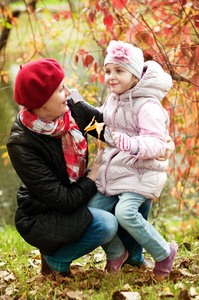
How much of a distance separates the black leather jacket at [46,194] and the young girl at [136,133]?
212 mm

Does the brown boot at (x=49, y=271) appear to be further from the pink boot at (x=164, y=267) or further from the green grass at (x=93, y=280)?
the pink boot at (x=164, y=267)

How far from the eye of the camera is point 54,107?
2.20 metres

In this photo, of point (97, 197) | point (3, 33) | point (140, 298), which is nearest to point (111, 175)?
point (97, 197)

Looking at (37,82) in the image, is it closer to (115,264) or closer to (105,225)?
(105,225)

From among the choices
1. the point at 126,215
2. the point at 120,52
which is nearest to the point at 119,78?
the point at 120,52

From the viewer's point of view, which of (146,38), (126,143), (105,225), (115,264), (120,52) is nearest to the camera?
(126,143)

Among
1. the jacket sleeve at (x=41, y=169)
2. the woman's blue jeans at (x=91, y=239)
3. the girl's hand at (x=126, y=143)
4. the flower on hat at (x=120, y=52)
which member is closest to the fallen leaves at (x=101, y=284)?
the woman's blue jeans at (x=91, y=239)

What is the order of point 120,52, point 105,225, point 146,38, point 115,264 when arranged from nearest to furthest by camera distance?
1. point 120,52
2. point 105,225
3. point 115,264
4. point 146,38

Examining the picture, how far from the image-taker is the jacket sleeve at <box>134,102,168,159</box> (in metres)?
2.09

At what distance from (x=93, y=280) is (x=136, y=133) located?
3.14 feet

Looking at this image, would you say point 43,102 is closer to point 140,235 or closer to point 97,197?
point 97,197

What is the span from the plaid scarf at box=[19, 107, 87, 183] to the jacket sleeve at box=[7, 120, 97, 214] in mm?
58

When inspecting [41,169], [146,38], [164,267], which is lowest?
[164,267]

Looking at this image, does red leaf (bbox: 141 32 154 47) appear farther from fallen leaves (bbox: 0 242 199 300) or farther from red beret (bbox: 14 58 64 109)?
fallen leaves (bbox: 0 242 199 300)
